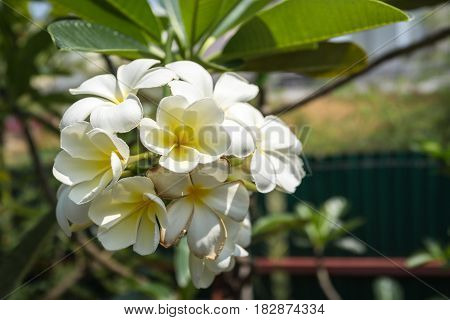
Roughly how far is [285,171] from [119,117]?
0.79 ft

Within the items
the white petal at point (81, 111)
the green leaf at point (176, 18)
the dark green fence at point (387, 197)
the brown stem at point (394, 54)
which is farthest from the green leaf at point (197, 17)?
the dark green fence at point (387, 197)

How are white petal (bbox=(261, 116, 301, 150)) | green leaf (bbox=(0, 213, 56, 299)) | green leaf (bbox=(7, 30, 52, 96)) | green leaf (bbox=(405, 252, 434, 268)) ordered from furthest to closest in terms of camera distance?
green leaf (bbox=(405, 252, 434, 268)) → green leaf (bbox=(7, 30, 52, 96)) → green leaf (bbox=(0, 213, 56, 299)) → white petal (bbox=(261, 116, 301, 150))

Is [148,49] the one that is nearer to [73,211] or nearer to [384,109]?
[73,211]

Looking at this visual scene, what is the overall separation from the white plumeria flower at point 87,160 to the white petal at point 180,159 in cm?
5

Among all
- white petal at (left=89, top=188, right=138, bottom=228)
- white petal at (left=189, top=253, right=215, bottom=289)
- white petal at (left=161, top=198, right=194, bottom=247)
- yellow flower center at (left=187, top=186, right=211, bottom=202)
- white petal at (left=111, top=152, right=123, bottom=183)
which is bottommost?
white petal at (left=189, top=253, right=215, bottom=289)

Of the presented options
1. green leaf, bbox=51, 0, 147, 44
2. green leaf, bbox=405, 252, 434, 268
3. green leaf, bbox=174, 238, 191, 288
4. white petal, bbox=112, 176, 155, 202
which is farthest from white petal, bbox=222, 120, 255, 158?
green leaf, bbox=405, 252, 434, 268

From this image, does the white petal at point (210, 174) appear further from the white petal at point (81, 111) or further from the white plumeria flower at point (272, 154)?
the white petal at point (81, 111)

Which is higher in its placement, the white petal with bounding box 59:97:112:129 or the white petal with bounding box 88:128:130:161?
the white petal with bounding box 59:97:112:129

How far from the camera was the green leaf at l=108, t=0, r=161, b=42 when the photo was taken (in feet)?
2.57

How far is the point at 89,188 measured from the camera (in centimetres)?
59

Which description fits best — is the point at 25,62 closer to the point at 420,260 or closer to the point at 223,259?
the point at 223,259

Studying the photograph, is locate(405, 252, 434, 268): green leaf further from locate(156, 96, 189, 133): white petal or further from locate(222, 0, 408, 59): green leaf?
locate(156, 96, 189, 133): white petal

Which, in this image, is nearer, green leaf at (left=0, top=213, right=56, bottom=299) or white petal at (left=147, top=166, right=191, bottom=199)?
white petal at (left=147, top=166, right=191, bottom=199)

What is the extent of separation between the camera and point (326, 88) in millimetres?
1281
